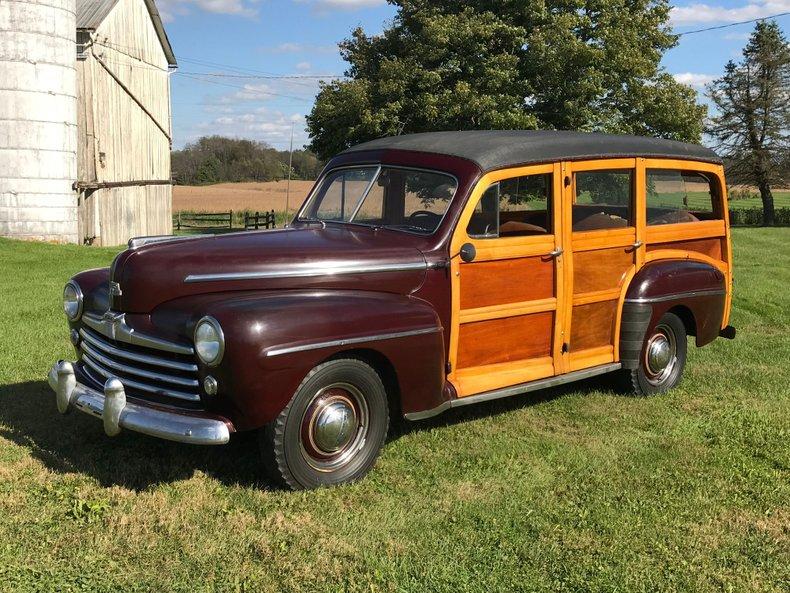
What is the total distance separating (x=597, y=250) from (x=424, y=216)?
1.43m

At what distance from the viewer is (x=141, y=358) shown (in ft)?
13.5

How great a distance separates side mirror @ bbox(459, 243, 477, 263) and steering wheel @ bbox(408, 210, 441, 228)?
0.25 metres

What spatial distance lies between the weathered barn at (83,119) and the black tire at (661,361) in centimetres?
1497

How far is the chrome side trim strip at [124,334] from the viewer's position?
155 inches

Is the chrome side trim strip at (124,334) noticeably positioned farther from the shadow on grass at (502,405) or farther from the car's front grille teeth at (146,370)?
the shadow on grass at (502,405)

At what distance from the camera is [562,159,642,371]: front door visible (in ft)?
17.9

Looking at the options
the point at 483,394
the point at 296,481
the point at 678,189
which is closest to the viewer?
the point at 296,481

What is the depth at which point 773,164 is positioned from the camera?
1615 inches

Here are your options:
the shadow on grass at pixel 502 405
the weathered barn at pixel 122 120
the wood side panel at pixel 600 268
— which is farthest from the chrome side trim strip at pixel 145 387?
the weathered barn at pixel 122 120

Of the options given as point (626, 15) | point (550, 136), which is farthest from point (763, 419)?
point (626, 15)

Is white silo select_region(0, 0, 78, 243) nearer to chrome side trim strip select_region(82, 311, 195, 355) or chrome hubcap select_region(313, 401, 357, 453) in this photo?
chrome side trim strip select_region(82, 311, 195, 355)

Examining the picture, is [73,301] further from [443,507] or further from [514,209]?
[514,209]

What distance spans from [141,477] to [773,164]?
43.2 metres

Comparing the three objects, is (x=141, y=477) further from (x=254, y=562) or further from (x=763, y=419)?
(x=763, y=419)
